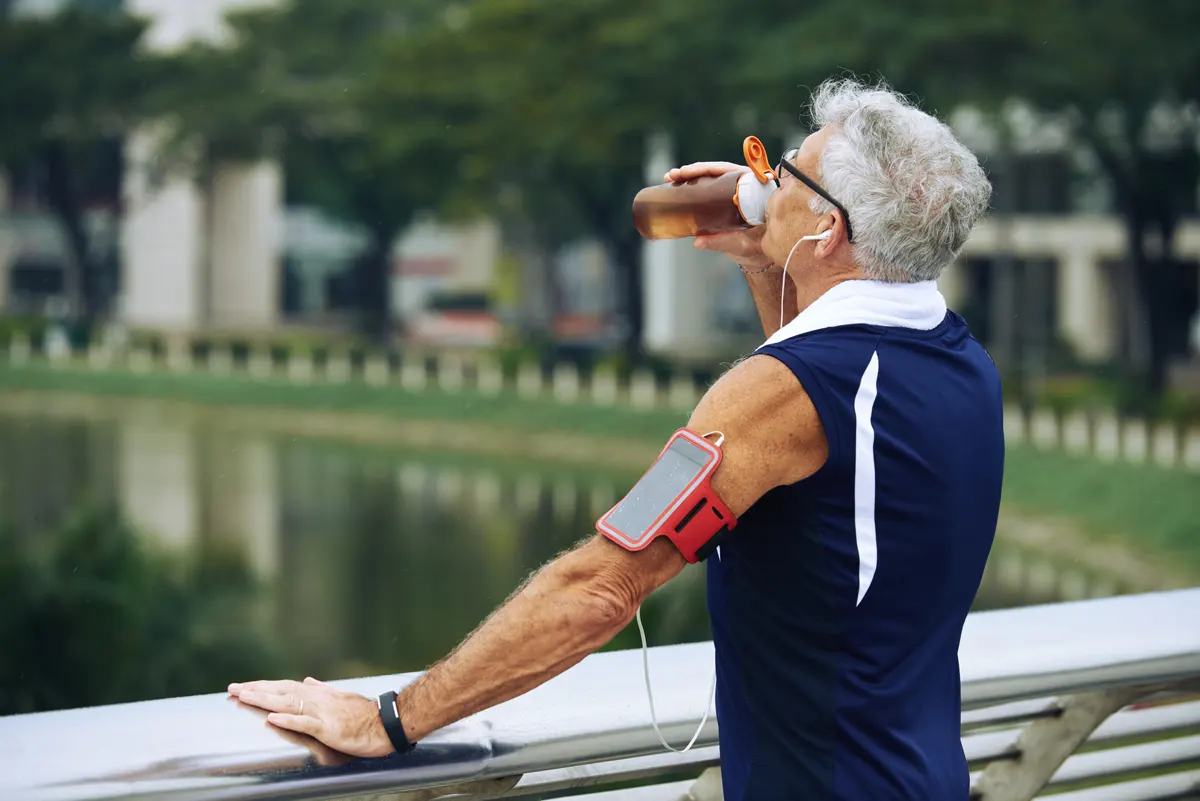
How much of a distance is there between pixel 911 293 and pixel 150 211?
138ft

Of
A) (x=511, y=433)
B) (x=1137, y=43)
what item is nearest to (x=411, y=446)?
(x=511, y=433)

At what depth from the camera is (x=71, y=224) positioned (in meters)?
37.8

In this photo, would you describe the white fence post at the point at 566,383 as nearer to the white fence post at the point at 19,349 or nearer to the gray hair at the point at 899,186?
the white fence post at the point at 19,349

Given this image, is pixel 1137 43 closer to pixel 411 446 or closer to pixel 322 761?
pixel 411 446

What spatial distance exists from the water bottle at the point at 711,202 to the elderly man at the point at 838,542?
17 cm

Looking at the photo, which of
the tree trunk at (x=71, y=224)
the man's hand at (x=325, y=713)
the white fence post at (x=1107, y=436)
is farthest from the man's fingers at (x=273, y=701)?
the tree trunk at (x=71, y=224)

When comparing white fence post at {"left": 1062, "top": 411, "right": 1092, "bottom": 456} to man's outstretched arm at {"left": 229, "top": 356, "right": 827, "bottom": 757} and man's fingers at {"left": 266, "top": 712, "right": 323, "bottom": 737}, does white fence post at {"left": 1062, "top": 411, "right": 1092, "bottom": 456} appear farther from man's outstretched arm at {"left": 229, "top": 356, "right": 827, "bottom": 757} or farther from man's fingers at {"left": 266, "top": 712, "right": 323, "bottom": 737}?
man's fingers at {"left": 266, "top": 712, "right": 323, "bottom": 737}

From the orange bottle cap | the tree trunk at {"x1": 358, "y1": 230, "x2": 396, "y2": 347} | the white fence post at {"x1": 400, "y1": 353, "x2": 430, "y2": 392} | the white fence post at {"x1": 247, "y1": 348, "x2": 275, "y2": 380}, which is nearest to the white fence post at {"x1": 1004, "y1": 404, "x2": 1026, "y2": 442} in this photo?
the white fence post at {"x1": 400, "y1": 353, "x2": 430, "y2": 392}

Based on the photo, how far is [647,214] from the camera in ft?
7.66

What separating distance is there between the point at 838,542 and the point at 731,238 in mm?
644

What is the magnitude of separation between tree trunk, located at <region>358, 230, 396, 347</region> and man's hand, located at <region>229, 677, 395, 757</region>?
34.6 m

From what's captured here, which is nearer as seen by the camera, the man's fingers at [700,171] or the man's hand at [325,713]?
the man's hand at [325,713]

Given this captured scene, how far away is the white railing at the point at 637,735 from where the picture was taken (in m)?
1.58

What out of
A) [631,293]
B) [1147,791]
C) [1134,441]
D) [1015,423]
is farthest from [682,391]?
[1147,791]
